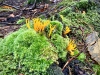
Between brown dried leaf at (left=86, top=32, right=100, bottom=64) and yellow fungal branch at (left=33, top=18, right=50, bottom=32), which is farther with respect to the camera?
brown dried leaf at (left=86, top=32, right=100, bottom=64)

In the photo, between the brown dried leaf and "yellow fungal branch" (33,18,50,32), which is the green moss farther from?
the brown dried leaf

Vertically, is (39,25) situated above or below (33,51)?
above

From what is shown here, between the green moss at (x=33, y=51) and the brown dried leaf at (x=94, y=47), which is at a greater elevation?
the green moss at (x=33, y=51)

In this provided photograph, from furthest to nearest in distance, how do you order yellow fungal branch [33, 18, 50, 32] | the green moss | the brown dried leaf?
the brown dried leaf < yellow fungal branch [33, 18, 50, 32] < the green moss

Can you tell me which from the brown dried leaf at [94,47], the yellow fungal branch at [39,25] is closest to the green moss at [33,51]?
the yellow fungal branch at [39,25]

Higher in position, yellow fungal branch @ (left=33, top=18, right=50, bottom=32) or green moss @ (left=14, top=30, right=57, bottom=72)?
yellow fungal branch @ (left=33, top=18, right=50, bottom=32)

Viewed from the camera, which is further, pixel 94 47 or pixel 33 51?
pixel 94 47

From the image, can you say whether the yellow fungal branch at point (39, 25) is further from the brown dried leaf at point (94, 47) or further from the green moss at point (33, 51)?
the brown dried leaf at point (94, 47)

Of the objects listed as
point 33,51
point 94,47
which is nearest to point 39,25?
point 33,51

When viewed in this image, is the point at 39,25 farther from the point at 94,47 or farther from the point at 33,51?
the point at 94,47

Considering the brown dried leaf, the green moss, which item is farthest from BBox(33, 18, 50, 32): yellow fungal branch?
the brown dried leaf

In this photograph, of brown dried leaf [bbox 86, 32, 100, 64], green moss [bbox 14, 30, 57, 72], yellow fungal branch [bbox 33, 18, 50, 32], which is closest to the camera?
green moss [bbox 14, 30, 57, 72]

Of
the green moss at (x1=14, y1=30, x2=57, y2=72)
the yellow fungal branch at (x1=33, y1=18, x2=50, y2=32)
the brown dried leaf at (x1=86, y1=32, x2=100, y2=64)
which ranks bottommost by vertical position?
the brown dried leaf at (x1=86, y1=32, x2=100, y2=64)
